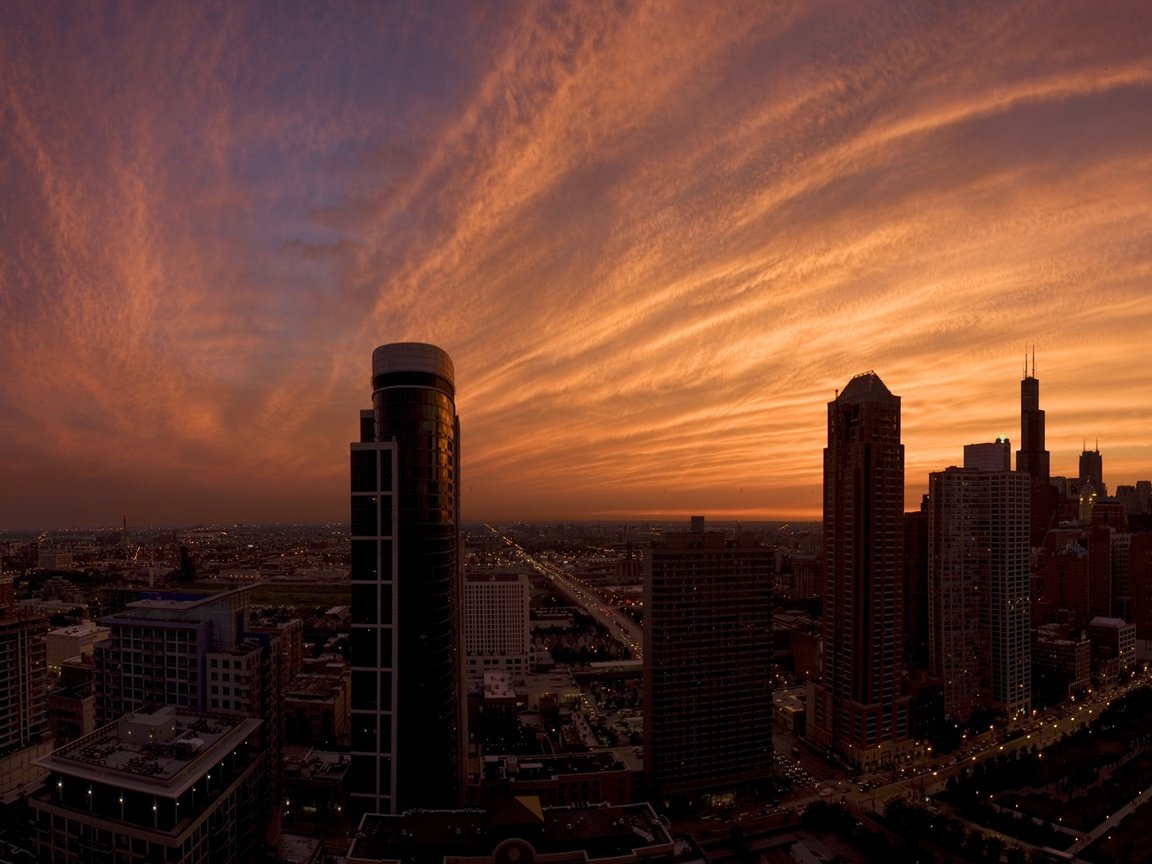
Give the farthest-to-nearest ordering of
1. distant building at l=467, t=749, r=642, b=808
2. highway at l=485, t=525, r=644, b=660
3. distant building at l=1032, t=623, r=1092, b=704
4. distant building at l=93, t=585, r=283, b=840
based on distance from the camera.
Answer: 1. highway at l=485, t=525, r=644, b=660
2. distant building at l=1032, t=623, r=1092, b=704
3. distant building at l=467, t=749, r=642, b=808
4. distant building at l=93, t=585, r=283, b=840

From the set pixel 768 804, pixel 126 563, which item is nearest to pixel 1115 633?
pixel 768 804

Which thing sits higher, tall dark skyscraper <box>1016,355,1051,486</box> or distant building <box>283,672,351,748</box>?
tall dark skyscraper <box>1016,355,1051,486</box>

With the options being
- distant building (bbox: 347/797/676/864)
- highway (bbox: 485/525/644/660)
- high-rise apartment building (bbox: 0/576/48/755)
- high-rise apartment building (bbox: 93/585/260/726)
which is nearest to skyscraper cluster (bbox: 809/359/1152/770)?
highway (bbox: 485/525/644/660)

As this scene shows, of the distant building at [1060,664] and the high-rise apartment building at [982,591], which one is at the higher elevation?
the high-rise apartment building at [982,591]

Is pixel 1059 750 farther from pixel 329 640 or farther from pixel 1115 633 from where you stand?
pixel 329 640

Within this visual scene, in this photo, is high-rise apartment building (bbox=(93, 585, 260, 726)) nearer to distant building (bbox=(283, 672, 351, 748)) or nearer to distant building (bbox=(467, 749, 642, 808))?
distant building (bbox=(467, 749, 642, 808))

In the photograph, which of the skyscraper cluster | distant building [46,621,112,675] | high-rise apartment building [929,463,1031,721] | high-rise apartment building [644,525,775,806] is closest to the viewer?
Answer: high-rise apartment building [644,525,775,806]

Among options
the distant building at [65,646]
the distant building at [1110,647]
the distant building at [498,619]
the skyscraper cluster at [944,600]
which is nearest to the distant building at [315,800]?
the distant building at [65,646]

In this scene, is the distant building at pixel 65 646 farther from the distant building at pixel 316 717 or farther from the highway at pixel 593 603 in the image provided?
the highway at pixel 593 603
